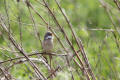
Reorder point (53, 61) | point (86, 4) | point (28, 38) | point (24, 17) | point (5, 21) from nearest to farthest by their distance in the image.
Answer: point (5, 21)
point (24, 17)
point (53, 61)
point (28, 38)
point (86, 4)

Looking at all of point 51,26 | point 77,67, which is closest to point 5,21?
point 51,26

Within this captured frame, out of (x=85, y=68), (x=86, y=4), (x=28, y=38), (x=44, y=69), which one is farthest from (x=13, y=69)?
(x=86, y=4)

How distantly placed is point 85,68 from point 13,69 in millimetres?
1041

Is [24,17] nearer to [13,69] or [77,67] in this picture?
[13,69]

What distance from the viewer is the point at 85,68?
3.20m

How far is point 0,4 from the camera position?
3.97 metres

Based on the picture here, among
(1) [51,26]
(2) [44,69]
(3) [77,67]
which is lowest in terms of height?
(2) [44,69]

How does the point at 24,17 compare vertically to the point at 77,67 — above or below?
above

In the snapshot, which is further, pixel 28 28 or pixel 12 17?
pixel 28 28

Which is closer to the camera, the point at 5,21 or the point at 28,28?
the point at 5,21

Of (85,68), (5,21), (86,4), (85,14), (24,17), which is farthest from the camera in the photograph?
(86,4)

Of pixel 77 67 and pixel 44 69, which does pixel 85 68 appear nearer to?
pixel 77 67

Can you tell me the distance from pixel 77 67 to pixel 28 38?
4.21 metres

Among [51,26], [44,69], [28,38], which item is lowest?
[28,38]
